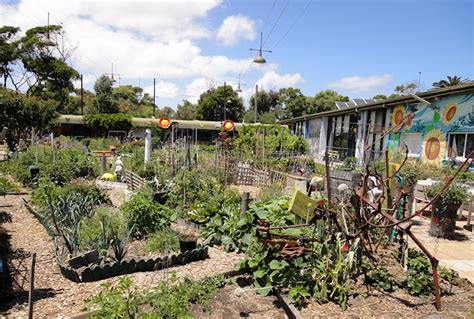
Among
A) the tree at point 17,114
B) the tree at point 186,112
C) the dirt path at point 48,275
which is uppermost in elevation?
the tree at point 186,112

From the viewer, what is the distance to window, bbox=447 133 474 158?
10141 millimetres

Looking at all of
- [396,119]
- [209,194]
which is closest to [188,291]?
[209,194]

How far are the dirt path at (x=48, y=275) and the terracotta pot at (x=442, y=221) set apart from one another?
11.2 ft

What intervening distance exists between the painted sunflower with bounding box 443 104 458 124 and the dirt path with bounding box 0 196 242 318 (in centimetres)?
939

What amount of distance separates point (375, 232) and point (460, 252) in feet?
5.41

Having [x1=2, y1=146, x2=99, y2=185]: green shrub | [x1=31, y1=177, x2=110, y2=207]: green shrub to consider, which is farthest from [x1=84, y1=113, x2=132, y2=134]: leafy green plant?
[x1=31, y1=177, x2=110, y2=207]: green shrub

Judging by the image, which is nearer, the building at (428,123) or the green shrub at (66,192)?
the green shrub at (66,192)

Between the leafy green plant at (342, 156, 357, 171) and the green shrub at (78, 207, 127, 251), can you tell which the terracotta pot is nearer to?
the green shrub at (78, 207, 127, 251)

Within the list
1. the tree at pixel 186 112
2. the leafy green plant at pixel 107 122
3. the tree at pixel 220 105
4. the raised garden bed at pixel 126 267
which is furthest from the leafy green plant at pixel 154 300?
the tree at pixel 186 112

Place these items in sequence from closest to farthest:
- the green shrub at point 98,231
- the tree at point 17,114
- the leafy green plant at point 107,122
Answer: the green shrub at point 98,231
the tree at point 17,114
the leafy green plant at point 107,122

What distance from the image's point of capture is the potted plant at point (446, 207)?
17.7 ft

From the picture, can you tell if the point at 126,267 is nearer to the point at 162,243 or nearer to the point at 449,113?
the point at 162,243

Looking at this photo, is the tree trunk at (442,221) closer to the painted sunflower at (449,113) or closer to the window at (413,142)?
the painted sunflower at (449,113)

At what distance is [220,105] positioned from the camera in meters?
42.7
